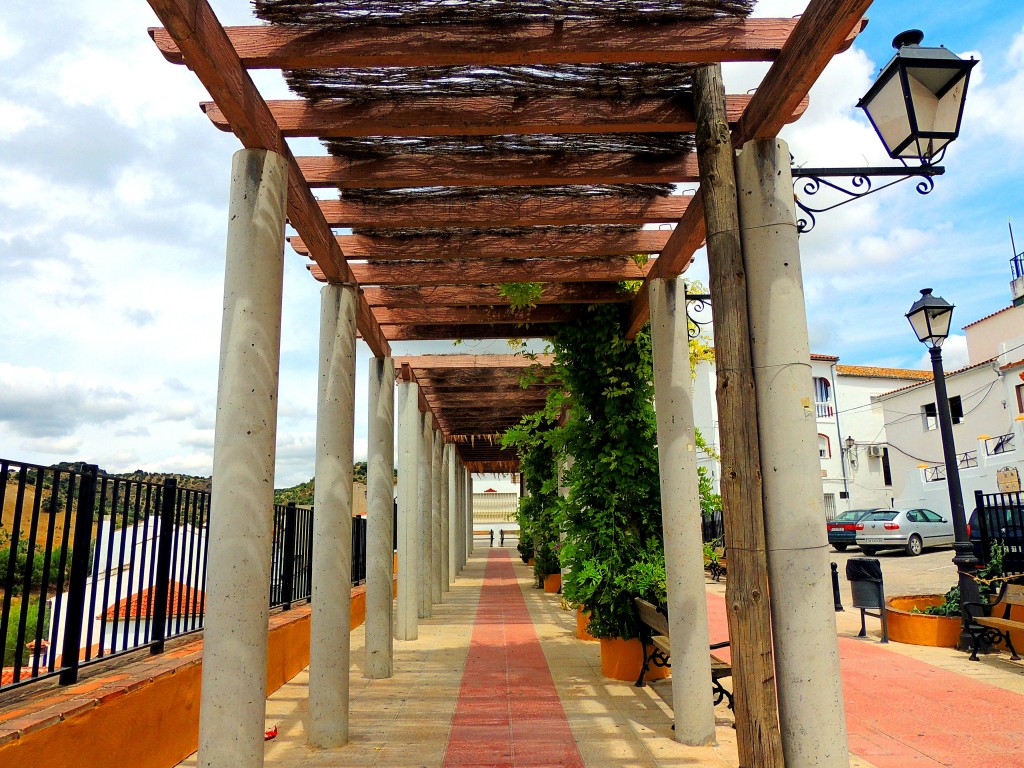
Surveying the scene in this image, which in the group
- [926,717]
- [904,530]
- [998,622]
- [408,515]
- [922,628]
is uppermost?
[408,515]

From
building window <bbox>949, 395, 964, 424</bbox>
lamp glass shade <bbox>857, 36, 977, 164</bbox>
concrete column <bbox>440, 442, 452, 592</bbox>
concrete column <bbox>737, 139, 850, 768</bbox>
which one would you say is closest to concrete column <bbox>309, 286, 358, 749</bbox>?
concrete column <bbox>737, 139, 850, 768</bbox>

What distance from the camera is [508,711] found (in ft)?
→ 18.0

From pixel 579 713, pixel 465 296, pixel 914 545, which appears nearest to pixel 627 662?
pixel 579 713

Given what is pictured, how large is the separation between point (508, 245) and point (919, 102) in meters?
3.00

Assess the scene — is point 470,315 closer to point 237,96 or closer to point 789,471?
point 237,96

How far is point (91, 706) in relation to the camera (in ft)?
10.8

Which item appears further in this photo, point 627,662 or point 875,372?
point 875,372

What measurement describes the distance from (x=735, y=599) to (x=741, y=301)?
1.38 metres

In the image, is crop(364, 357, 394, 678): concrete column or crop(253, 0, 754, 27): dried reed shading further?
crop(364, 357, 394, 678): concrete column

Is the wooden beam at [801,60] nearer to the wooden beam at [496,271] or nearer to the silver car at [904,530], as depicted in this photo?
the wooden beam at [496,271]

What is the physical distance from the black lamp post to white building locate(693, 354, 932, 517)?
2314 centimetres

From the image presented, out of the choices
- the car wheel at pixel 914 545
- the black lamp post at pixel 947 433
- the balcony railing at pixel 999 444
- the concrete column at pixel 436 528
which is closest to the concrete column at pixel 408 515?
the concrete column at pixel 436 528

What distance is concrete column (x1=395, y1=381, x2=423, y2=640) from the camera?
354 inches

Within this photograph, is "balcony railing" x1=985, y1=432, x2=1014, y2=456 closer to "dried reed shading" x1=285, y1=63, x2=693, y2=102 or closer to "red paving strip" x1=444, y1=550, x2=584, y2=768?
"red paving strip" x1=444, y1=550, x2=584, y2=768
